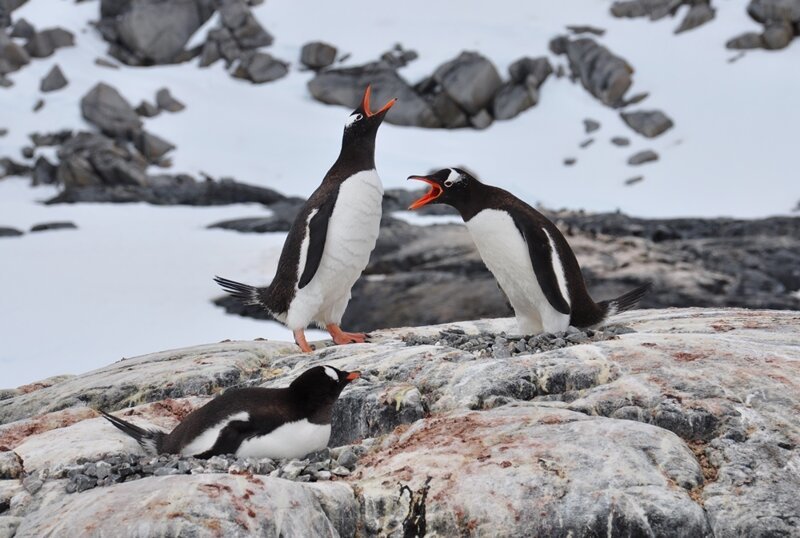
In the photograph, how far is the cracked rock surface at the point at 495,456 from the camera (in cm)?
319

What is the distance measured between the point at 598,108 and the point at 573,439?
30266 mm

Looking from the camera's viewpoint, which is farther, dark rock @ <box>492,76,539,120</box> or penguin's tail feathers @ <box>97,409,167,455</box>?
dark rock @ <box>492,76,539,120</box>

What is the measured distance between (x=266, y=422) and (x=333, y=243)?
77.8 inches

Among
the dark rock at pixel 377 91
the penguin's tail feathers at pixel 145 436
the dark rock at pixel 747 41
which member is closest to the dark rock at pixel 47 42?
the dark rock at pixel 377 91

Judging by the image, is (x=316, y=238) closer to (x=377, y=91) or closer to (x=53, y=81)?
(x=377, y=91)

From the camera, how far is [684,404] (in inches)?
153

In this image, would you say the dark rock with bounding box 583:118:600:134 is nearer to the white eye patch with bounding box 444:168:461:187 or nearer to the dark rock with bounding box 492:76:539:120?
the dark rock with bounding box 492:76:539:120

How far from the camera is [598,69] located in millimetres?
33000

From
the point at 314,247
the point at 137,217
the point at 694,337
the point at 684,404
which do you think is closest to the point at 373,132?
the point at 314,247

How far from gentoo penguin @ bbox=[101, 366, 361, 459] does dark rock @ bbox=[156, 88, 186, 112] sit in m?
31.1

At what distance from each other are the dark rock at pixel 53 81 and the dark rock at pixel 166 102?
10.9ft

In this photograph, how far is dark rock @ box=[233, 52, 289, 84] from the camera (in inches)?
1447

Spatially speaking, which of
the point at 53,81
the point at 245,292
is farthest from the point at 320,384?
the point at 53,81

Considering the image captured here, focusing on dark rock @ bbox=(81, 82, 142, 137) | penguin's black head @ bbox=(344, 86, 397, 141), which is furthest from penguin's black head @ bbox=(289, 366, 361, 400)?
dark rock @ bbox=(81, 82, 142, 137)
